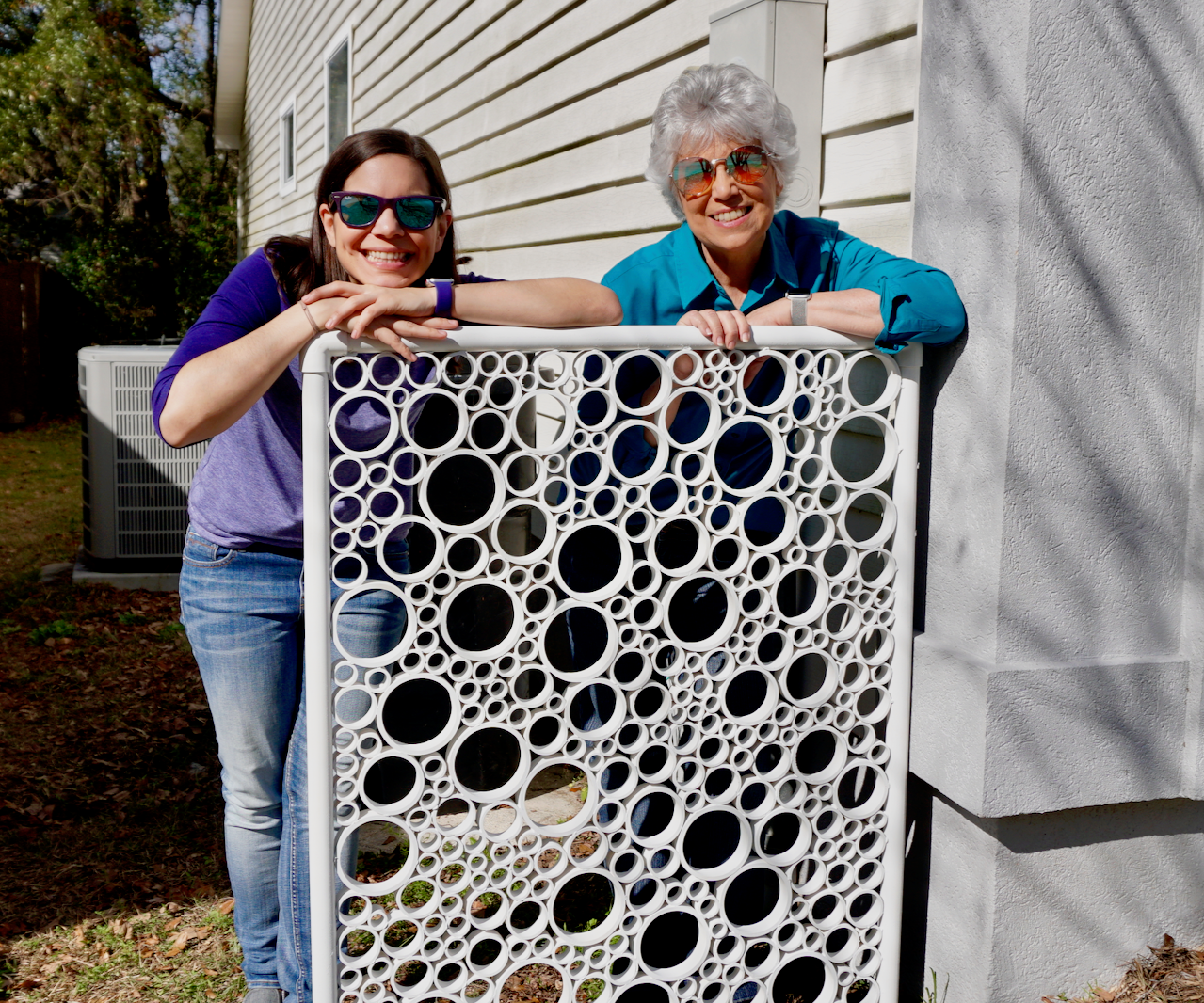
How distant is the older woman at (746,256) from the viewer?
2.32 m

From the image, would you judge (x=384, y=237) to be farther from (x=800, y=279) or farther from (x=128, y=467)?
(x=128, y=467)

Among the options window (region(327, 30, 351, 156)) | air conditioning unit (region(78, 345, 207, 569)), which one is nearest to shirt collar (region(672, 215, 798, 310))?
air conditioning unit (region(78, 345, 207, 569))

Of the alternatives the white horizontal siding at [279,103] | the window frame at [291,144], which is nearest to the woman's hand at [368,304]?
the white horizontal siding at [279,103]

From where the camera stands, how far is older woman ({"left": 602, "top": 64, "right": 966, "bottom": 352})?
7.60 feet

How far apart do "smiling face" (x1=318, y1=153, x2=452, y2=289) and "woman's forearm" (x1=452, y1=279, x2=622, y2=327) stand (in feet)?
0.66

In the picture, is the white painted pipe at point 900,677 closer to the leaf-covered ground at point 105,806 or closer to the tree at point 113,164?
the leaf-covered ground at point 105,806

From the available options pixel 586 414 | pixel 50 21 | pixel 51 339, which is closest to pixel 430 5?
pixel 586 414

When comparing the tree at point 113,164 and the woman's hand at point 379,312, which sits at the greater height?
the tree at point 113,164

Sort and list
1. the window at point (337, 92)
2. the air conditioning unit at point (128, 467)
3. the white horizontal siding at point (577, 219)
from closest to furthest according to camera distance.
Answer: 1. the white horizontal siding at point (577, 219)
2. the air conditioning unit at point (128, 467)
3. the window at point (337, 92)

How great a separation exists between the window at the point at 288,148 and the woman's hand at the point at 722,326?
472 inches

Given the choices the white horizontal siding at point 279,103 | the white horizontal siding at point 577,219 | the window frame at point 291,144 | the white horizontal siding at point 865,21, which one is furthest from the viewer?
the window frame at point 291,144

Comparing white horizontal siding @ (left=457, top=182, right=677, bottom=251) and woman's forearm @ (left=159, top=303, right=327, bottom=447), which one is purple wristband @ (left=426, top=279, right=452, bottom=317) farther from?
white horizontal siding @ (left=457, top=182, right=677, bottom=251)

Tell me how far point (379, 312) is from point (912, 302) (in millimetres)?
1046

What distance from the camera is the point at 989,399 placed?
232cm
